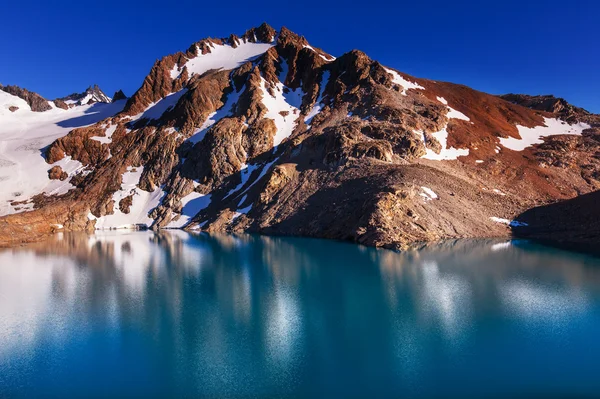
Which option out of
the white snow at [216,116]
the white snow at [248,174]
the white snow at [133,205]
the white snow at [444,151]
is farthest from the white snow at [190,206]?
the white snow at [444,151]

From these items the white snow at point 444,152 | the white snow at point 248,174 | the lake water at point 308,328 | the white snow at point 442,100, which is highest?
the white snow at point 442,100

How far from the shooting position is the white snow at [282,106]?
8244 centimetres

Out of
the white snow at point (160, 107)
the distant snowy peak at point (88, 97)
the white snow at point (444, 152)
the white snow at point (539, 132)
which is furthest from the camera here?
the distant snowy peak at point (88, 97)

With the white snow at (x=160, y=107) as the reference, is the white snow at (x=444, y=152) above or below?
→ below

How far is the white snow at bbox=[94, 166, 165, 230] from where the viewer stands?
77.9m

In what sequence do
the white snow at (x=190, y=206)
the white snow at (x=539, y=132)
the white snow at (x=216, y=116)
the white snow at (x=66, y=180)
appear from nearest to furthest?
the white snow at (x=190, y=206)
the white snow at (x=539, y=132)
the white snow at (x=66, y=180)
the white snow at (x=216, y=116)

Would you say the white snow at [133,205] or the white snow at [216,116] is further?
the white snow at [216,116]

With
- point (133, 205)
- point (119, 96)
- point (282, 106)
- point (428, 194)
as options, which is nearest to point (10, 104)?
point (119, 96)

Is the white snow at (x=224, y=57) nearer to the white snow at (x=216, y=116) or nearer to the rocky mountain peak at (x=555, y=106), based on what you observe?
the white snow at (x=216, y=116)

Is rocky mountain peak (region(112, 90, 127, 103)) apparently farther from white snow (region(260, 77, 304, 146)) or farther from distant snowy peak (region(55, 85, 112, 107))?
white snow (region(260, 77, 304, 146))

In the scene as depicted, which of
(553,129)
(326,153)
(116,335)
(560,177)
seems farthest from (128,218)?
(553,129)

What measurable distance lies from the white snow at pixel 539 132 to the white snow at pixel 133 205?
222 feet

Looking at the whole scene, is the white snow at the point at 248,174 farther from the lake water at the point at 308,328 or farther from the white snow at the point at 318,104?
the lake water at the point at 308,328

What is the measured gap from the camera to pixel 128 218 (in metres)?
78.8
